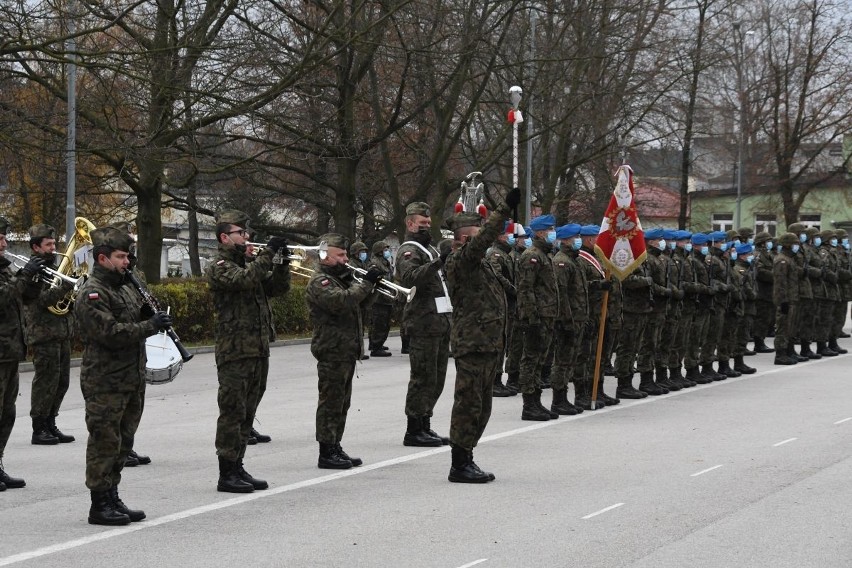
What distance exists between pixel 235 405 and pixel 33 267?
180 cm

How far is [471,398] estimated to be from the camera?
30.9ft

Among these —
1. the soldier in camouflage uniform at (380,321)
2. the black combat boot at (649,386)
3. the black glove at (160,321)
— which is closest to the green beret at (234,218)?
the black glove at (160,321)

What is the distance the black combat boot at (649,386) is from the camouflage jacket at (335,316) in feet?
21.7

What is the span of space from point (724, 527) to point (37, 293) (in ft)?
17.7

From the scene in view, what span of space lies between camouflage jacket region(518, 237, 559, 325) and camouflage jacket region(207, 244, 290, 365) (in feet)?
14.9

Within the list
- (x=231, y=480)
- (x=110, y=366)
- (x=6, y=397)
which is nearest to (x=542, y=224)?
(x=231, y=480)

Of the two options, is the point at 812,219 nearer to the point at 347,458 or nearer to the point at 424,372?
the point at 424,372

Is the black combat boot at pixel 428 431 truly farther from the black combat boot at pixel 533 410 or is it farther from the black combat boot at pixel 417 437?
the black combat boot at pixel 533 410

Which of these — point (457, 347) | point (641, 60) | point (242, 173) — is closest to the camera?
point (457, 347)

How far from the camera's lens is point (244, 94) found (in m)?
22.0

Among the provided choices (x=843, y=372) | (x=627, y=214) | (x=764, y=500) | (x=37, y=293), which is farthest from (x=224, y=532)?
(x=843, y=372)

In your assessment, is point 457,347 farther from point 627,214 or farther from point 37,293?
point 627,214

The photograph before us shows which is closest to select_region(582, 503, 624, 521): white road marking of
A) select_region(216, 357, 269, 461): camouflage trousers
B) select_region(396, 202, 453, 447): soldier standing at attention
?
select_region(216, 357, 269, 461): camouflage trousers

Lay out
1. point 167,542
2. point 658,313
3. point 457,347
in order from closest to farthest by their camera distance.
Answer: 1. point 167,542
2. point 457,347
3. point 658,313
